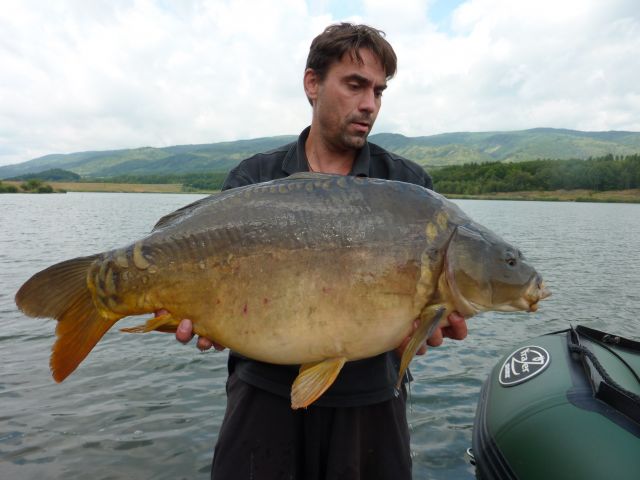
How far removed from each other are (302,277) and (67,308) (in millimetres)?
1336

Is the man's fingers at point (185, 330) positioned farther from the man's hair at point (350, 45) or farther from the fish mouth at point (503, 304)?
the man's hair at point (350, 45)

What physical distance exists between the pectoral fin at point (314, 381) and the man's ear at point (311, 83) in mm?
2008

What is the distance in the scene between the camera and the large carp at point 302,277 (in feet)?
8.19

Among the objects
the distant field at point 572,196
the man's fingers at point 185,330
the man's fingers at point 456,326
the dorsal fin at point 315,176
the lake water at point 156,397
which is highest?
the dorsal fin at point 315,176

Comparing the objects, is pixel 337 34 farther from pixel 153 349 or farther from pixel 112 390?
pixel 153 349

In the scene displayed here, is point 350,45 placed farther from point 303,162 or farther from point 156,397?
point 156,397

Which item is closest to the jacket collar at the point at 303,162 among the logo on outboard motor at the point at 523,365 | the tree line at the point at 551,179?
the logo on outboard motor at the point at 523,365

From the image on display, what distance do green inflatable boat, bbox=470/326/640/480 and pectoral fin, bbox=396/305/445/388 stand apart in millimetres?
1651

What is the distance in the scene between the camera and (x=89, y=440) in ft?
20.4

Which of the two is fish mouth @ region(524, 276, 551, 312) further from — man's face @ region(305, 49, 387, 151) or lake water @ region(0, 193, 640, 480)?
lake water @ region(0, 193, 640, 480)

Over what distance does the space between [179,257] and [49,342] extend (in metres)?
8.72

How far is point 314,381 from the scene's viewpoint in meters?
2.48

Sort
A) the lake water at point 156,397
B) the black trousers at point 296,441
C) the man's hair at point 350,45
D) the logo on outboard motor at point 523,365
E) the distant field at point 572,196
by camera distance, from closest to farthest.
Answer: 1. the black trousers at point 296,441
2. the man's hair at point 350,45
3. the logo on outboard motor at point 523,365
4. the lake water at point 156,397
5. the distant field at point 572,196

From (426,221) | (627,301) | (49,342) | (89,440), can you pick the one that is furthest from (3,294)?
(627,301)
